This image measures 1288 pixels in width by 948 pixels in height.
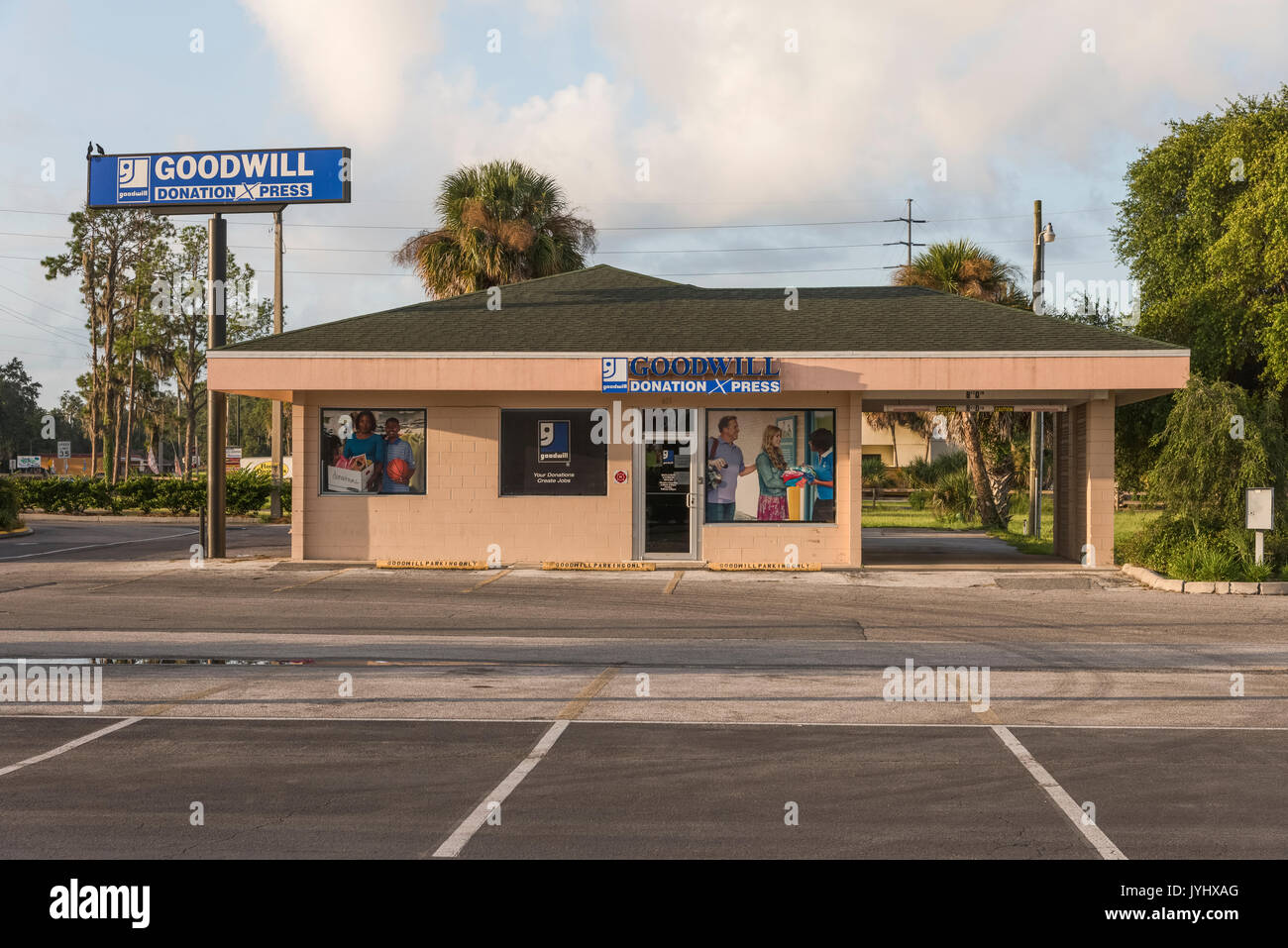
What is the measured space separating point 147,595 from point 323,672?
25.0ft

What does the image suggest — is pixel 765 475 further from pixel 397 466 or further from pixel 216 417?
pixel 216 417

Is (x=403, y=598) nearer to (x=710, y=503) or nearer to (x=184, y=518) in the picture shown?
(x=710, y=503)

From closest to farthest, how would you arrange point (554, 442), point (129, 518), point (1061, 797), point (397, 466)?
point (1061, 797), point (554, 442), point (397, 466), point (129, 518)

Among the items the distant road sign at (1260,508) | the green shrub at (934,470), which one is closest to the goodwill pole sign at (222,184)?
the distant road sign at (1260,508)

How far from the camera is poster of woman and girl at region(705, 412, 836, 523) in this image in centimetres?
2223

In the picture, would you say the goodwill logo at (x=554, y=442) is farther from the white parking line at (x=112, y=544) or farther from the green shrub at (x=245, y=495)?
the green shrub at (x=245, y=495)

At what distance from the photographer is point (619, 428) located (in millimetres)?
22375

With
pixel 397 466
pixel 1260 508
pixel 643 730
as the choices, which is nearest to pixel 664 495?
pixel 397 466

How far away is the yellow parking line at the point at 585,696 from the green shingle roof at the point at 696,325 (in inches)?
427

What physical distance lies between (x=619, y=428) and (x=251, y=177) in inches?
361

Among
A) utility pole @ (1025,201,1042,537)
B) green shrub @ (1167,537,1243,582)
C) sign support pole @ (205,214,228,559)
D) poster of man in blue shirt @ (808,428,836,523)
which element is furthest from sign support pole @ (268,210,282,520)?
green shrub @ (1167,537,1243,582)

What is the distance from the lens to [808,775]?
782 centimetres

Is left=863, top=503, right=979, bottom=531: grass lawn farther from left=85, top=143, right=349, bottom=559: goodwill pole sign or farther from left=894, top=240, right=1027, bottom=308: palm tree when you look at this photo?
left=85, top=143, right=349, bottom=559: goodwill pole sign
